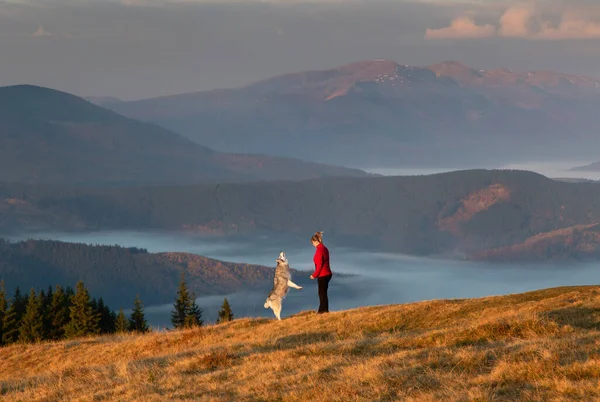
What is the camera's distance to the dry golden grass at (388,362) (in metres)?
18.4

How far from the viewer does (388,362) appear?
21203mm

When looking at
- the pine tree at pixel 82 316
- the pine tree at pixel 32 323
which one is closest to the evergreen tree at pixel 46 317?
the pine tree at pixel 32 323

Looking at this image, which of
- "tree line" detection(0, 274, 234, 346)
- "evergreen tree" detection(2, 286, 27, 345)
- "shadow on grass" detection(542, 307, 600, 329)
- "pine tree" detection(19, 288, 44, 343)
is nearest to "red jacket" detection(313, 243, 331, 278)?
"shadow on grass" detection(542, 307, 600, 329)

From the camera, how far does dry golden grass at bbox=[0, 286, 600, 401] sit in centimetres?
1836

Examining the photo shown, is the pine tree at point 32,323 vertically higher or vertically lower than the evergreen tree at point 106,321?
higher

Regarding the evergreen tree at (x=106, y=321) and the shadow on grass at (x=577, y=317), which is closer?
the shadow on grass at (x=577, y=317)

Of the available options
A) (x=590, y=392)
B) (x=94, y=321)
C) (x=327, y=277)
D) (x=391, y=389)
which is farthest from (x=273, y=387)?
(x=94, y=321)

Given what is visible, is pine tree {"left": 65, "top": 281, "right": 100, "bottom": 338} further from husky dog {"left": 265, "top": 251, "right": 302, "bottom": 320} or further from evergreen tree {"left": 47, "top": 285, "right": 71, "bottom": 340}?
husky dog {"left": 265, "top": 251, "right": 302, "bottom": 320}

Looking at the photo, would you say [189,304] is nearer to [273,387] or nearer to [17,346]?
[17,346]

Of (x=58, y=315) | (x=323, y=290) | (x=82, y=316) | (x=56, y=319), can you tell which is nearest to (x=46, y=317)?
(x=56, y=319)

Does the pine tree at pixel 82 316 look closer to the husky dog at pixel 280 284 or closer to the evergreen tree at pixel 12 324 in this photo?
the evergreen tree at pixel 12 324

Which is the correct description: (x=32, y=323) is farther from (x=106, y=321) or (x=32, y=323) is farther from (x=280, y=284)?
(x=280, y=284)

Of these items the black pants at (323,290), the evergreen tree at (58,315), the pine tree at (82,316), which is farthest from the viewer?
the evergreen tree at (58,315)

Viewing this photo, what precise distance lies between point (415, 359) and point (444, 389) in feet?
11.0
